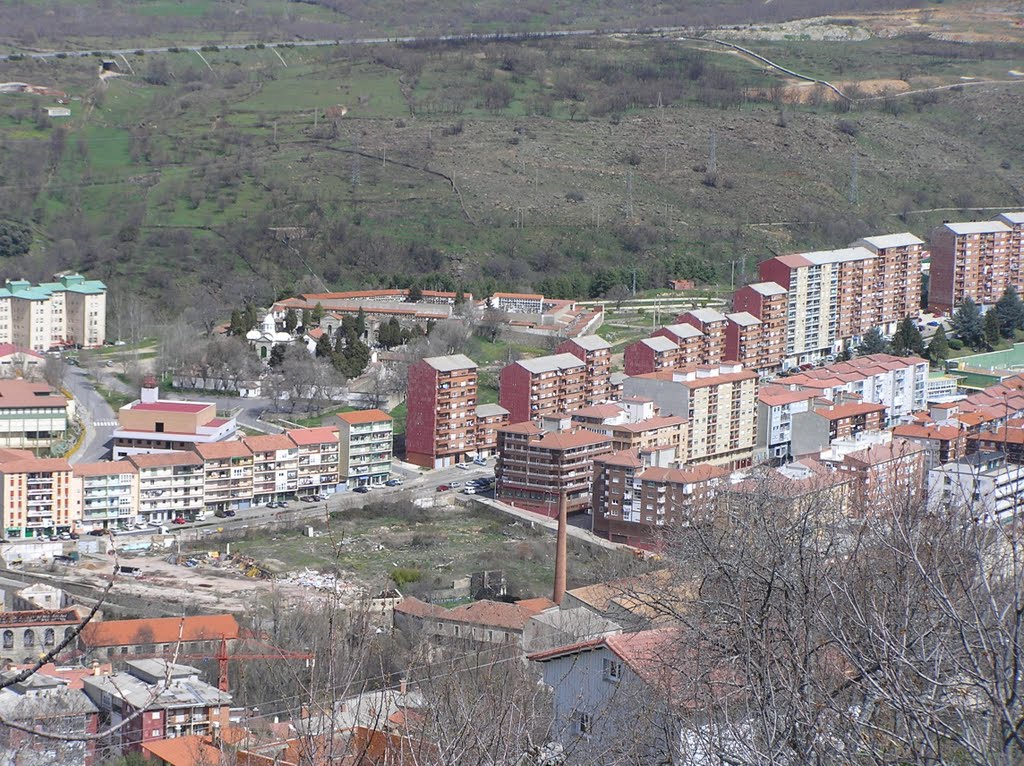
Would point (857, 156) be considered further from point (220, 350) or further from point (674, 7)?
point (674, 7)

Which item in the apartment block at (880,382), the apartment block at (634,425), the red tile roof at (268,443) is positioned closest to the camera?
the red tile roof at (268,443)

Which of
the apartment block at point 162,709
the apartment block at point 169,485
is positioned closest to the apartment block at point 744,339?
the apartment block at point 169,485

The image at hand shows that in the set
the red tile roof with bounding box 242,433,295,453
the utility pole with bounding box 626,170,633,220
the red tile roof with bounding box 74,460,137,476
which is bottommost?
the red tile roof with bounding box 74,460,137,476

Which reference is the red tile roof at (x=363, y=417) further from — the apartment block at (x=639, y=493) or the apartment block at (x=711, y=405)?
the apartment block at (x=711, y=405)

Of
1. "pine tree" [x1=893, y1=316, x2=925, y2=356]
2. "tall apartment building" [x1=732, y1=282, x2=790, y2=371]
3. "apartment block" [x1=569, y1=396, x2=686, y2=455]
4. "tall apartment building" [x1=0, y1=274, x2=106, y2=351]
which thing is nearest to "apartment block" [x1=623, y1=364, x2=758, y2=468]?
"apartment block" [x1=569, y1=396, x2=686, y2=455]

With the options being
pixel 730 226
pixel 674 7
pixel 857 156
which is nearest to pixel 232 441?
pixel 730 226

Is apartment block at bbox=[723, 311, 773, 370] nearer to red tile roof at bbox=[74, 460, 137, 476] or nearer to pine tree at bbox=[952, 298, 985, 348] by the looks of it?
pine tree at bbox=[952, 298, 985, 348]

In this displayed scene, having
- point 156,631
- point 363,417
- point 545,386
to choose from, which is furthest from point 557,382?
point 156,631
